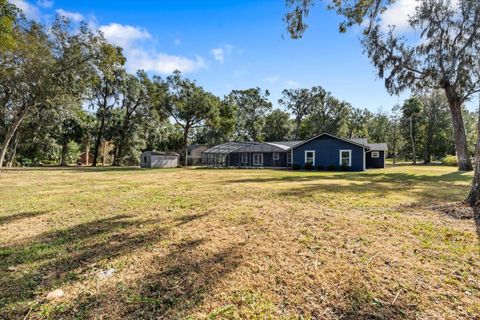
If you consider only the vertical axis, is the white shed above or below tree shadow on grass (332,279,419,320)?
above

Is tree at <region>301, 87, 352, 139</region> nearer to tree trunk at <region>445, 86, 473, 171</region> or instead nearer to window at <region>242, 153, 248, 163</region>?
window at <region>242, 153, 248, 163</region>

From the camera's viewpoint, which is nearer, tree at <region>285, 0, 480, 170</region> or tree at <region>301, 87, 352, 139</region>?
tree at <region>285, 0, 480, 170</region>

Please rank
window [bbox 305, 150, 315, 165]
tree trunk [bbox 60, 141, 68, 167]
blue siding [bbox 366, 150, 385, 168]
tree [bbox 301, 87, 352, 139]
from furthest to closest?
tree [bbox 301, 87, 352, 139] → tree trunk [bbox 60, 141, 68, 167] → blue siding [bbox 366, 150, 385, 168] → window [bbox 305, 150, 315, 165]

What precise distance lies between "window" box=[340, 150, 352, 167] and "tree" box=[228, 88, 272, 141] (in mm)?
25166

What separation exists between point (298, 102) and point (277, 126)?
6.43 meters

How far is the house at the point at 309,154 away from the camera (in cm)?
2170

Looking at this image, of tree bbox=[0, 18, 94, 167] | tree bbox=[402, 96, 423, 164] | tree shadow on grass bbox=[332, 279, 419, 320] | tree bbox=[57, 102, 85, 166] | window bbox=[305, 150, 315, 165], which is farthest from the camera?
tree bbox=[402, 96, 423, 164]

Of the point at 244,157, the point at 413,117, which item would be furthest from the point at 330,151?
the point at 413,117

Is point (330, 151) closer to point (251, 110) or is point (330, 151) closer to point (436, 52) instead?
point (436, 52)

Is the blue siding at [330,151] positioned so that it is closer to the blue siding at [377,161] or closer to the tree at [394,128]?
the blue siding at [377,161]

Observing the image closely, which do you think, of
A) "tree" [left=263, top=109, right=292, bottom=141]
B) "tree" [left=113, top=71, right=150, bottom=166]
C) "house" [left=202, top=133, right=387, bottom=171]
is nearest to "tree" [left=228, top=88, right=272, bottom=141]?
"tree" [left=263, top=109, right=292, bottom=141]

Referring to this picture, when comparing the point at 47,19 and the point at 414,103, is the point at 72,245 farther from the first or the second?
the point at 414,103

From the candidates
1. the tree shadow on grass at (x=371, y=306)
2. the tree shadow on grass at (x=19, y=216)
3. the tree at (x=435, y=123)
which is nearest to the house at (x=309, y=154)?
the tree at (x=435, y=123)

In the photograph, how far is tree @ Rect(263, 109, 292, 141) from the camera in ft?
158
